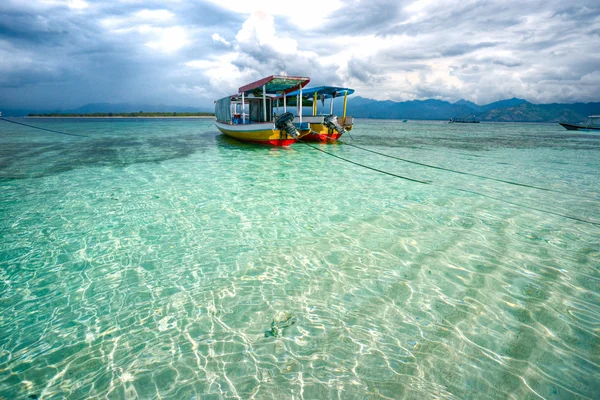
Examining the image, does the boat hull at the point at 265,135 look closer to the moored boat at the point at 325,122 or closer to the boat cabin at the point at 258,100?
the boat cabin at the point at 258,100

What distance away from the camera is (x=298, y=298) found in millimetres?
3754

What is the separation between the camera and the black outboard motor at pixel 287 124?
18078 millimetres

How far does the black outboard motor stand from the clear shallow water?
11.2 metres

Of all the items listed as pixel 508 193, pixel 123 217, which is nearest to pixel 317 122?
pixel 508 193

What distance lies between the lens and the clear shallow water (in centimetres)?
261

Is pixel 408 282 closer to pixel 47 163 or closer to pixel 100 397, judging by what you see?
pixel 100 397

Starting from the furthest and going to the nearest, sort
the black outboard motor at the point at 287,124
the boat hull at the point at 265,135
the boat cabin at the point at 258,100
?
the boat hull at the point at 265,135 → the black outboard motor at the point at 287,124 → the boat cabin at the point at 258,100

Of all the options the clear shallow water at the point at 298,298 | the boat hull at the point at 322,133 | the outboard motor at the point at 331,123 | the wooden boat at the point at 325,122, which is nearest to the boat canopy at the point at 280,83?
the wooden boat at the point at 325,122

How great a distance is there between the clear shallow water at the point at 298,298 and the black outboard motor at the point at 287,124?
441 inches

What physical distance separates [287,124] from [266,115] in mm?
4594

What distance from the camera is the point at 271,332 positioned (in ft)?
10.4

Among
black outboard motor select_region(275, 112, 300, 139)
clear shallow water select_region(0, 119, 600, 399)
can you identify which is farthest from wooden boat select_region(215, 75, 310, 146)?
clear shallow water select_region(0, 119, 600, 399)

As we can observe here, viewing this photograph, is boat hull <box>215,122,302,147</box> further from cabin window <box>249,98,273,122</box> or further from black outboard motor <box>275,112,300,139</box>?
cabin window <box>249,98,273,122</box>

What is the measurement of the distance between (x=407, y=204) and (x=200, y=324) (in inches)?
237
